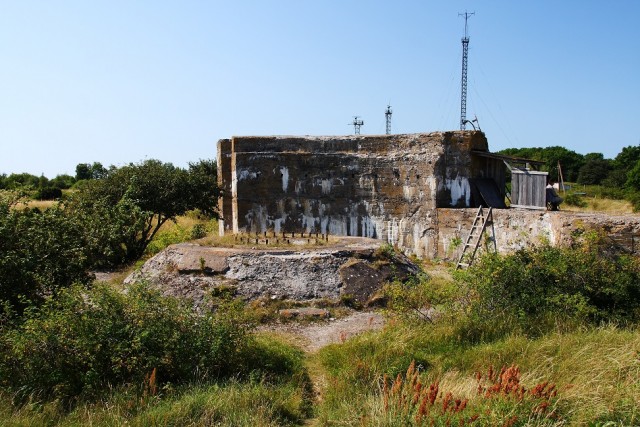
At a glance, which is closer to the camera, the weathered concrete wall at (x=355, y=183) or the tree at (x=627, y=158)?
the weathered concrete wall at (x=355, y=183)

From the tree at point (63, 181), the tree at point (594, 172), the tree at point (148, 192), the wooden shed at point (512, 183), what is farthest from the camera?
the tree at point (594, 172)

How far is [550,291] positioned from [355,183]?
859 cm

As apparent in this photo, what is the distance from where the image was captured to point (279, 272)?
361 inches

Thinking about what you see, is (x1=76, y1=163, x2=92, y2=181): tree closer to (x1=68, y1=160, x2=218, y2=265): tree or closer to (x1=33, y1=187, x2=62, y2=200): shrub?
(x1=33, y1=187, x2=62, y2=200): shrub

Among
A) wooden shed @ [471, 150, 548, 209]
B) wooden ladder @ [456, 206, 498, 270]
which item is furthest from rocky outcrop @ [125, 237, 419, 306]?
wooden shed @ [471, 150, 548, 209]

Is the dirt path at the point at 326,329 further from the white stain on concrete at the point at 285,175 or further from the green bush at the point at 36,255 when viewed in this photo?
the white stain on concrete at the point at 285,175

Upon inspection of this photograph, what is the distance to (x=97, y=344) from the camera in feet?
17.7

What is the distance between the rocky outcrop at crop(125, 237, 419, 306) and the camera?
8.90 metres

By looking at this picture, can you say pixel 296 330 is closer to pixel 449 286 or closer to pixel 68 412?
pixel 449 286

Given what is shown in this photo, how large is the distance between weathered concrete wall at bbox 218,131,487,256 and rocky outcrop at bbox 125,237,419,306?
4936 millimetres

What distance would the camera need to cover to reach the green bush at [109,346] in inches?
207

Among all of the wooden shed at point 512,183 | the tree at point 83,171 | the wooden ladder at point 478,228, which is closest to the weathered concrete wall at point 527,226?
the wooden ladder at point 478,228

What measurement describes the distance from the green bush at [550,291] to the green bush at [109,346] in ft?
10.9

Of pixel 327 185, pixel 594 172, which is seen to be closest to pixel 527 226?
pixel 327 185
